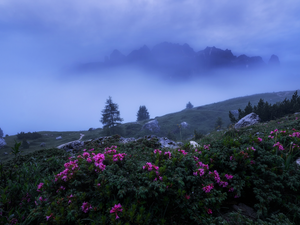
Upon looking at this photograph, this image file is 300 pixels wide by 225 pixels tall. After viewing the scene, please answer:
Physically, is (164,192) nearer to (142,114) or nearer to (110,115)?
(110,115)

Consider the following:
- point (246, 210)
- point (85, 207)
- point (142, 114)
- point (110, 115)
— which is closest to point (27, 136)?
point (110, 115)

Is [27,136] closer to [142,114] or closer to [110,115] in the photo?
[110,115]

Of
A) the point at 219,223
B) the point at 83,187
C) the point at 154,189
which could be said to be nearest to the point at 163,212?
the point at 154,189

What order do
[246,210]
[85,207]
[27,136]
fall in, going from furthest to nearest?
[27,136]
[246,210]
[85,207]

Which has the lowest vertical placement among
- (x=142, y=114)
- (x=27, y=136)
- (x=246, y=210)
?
(x=246, y=210)

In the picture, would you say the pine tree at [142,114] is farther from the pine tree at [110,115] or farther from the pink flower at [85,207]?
the pink flower at [85,207]

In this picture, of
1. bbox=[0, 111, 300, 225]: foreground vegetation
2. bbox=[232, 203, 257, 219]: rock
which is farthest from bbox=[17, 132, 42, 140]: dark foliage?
bbox=[232, 203, 257, 219]: rock

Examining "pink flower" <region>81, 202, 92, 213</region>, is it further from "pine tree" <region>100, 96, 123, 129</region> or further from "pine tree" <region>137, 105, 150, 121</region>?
"pine tree" <region>137, 105, 150, 121</region>

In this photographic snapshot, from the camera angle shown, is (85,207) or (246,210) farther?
(246,210)

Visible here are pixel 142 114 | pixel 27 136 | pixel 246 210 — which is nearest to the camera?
pixel 246 210

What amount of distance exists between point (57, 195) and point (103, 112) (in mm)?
42106

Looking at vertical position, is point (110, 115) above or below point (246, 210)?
above

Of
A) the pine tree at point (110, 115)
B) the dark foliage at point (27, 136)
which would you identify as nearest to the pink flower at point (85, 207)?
the pine tree at point (110, 115)

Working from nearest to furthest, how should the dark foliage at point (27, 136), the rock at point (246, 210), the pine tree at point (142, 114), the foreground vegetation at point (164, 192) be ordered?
the foreground vegetation at point (164, 192)
the rock at point (246, 210)
the dark foliage at point (27, 136)
the pine tree at point (142, 114)
